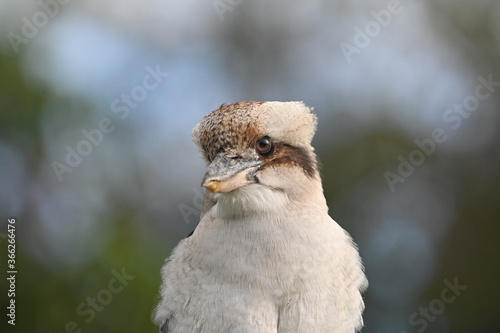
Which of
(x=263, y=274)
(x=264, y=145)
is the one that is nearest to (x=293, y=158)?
(x=264, y=145)

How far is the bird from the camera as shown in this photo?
2.04 m

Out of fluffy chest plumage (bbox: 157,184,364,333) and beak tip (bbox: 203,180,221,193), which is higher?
beak tip (bbox: 203,180,221,193)

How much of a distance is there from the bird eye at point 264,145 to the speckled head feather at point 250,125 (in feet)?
0.05

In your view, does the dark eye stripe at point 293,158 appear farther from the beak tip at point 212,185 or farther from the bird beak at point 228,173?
the beak tip at point 212,185

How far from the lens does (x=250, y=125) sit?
2045 millimetres

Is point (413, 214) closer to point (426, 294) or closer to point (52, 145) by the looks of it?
point (426, 294)

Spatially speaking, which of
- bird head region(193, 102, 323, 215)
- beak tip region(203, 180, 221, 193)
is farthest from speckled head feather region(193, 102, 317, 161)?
beak tip region(203, 180, 221, 193)

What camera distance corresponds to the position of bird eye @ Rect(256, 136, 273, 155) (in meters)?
2.09

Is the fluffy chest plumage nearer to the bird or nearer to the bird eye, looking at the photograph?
the bird

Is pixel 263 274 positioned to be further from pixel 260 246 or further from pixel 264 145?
pixel 264 145

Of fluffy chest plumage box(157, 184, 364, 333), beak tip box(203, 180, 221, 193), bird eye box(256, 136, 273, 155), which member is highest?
bird eye box(256, 136, 273, 155)

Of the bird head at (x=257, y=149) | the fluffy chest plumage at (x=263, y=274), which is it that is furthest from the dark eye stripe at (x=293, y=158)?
the fluffy chest plumage at (x=263, y=274)

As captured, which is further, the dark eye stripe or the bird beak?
the dark eye stripe

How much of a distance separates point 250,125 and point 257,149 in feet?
0.30
